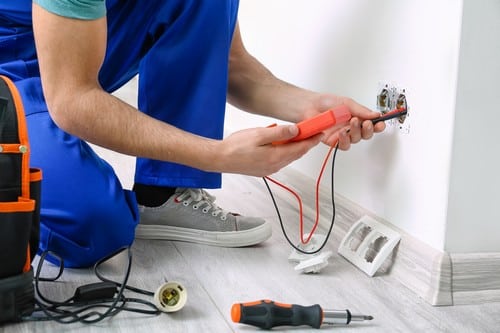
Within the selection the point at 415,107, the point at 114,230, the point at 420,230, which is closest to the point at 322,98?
the point at 415,107

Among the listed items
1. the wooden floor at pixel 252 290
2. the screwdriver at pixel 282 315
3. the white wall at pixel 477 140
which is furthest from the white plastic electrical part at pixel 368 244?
the screwdriver at pixel 282 315

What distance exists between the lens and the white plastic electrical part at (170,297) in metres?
1.05

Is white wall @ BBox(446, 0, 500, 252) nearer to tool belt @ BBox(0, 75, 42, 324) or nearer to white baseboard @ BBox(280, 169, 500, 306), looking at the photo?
white baseboard @ BBox(280, 169, 500, 306)

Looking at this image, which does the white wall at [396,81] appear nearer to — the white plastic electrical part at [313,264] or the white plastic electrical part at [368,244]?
the white plastic electrical part at [368,244]

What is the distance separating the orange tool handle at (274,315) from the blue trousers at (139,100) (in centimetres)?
35

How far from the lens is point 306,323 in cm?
102

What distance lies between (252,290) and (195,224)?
0.29 metres

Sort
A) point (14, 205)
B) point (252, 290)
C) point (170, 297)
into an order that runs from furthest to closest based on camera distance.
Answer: point (252, 290)
point (170, 297)
point (14, 205)

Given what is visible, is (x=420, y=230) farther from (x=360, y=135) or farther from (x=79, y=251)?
(x=79, y=251)

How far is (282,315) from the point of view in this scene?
101cm

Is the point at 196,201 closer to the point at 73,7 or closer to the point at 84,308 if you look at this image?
the point at 84,308

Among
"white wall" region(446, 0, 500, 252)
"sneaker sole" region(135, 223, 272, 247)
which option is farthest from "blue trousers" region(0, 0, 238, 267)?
"white wall" region(446, 0, 500, 252)

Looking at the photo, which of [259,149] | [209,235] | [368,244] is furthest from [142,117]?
Result: [368,244]

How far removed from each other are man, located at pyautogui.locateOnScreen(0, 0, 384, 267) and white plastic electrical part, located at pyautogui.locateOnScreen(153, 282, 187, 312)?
0.20 meters
